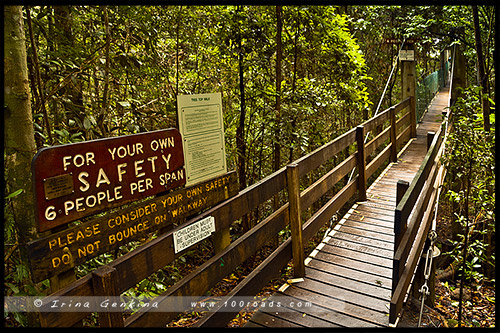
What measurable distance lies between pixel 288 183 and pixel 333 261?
1.10 metres

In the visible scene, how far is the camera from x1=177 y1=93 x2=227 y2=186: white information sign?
290cm

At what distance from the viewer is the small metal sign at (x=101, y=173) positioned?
197 cm

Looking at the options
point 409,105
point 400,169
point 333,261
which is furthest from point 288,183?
point 409,105

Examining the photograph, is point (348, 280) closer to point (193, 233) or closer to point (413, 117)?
point (193, 233)

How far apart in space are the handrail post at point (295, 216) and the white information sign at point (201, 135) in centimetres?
83

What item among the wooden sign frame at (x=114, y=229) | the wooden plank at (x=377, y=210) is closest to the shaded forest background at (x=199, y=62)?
the wooden sign frame at (x=114, y=229)

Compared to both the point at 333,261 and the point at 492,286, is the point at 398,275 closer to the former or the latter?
the point at 333,261

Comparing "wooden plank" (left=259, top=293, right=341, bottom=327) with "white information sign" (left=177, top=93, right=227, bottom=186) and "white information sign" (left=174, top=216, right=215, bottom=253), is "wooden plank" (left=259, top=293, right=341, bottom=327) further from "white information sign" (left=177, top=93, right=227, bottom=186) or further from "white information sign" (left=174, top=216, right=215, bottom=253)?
"white information sign" (left=177, top=93, right=227, bottom=186)

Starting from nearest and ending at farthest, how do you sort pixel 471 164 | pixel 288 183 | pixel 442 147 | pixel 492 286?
pixel 288 183 → pixel 471 164 → pixel 442 147 → pixel 492 286

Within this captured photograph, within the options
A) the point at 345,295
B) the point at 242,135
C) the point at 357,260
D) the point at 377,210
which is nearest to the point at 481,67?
the point at 377,210

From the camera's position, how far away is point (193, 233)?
2818mm

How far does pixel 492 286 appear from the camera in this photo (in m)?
8.57

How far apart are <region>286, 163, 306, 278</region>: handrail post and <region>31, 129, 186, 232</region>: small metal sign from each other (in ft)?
4.26

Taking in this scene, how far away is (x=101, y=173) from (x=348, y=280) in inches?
105
